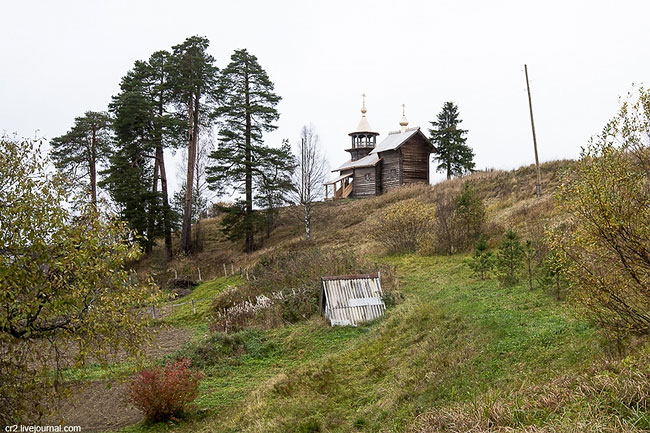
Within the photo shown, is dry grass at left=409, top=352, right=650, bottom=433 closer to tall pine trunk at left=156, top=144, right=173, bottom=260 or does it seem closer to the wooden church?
tall pine trunk at left=156, top=144, right=173, bottom=260

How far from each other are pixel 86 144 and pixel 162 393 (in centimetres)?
3083

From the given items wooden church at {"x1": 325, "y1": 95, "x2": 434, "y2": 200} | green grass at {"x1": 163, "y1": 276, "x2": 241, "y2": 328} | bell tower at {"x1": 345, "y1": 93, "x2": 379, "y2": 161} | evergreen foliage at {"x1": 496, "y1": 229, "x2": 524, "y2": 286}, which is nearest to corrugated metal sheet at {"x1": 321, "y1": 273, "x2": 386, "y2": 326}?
evergreen foliage at {"x1": 496, "y1": 229, "x2": 524, "y2": 286}

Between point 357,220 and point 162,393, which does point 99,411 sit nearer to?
point 162,393

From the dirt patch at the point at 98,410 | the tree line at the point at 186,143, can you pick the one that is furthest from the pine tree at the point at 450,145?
the dirt patch at the point at 98,410

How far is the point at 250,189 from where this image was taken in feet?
108

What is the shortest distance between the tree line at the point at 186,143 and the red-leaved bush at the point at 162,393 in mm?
22338

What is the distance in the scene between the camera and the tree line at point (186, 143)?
32.2 metres

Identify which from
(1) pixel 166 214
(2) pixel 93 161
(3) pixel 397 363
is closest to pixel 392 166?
(1) pixel 166 214

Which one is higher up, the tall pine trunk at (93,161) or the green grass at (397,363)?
the tall pine trunk at (93,161)

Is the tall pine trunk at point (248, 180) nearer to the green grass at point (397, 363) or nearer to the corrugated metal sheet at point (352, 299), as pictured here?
the corrugated metal sheet at point (352, 299)

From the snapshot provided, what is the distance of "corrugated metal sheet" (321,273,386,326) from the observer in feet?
43.9

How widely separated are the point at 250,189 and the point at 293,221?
5528mm

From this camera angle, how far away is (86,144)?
3481 centimetres

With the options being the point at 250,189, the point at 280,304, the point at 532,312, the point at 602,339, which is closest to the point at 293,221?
the point at 250,189
